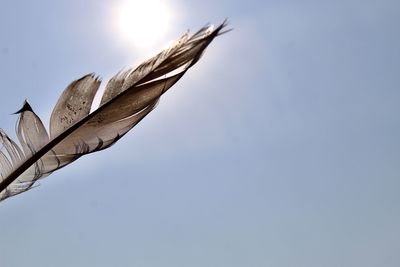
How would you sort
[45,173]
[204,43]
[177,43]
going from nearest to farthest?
1. [204,43]
2. [177,43]
3. [45,173]

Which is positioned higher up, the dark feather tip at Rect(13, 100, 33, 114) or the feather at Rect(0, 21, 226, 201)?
the dark feather tip at Rect(13, 100, 33, 114)

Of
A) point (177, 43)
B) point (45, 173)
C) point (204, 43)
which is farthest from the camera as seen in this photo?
point (45, 173)

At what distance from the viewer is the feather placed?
105 inches

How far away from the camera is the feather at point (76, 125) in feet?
8.73

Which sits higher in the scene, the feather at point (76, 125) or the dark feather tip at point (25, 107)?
the dark feather tip at point (25, 107)

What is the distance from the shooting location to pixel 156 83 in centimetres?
262

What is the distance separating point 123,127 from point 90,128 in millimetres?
160

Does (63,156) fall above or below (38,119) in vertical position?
below

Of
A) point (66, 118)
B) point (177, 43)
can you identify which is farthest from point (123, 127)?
point (177, 43)

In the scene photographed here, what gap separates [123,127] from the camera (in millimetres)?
2703

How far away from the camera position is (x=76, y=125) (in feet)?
8.93

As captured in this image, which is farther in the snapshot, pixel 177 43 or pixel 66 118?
pixel 66 118

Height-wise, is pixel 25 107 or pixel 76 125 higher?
pixel 25 107

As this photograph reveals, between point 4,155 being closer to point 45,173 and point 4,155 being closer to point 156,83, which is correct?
point 45,173
